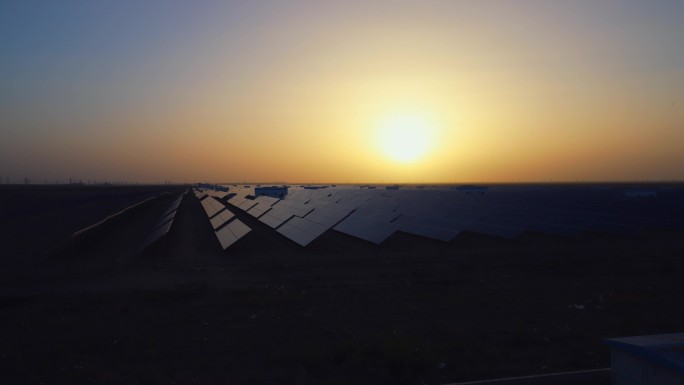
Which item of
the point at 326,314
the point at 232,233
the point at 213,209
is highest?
the point at 213,209

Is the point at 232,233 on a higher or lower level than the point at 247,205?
lower

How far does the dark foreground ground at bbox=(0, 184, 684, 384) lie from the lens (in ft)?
26.5

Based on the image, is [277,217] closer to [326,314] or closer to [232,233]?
[232,233]

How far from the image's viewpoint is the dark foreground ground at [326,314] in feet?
26.5

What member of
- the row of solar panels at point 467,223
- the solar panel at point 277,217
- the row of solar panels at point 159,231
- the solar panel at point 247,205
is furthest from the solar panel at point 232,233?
the solar panel at point 247,205

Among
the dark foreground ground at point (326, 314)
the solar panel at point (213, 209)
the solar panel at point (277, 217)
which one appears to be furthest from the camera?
the solar panel at point (213, 209)

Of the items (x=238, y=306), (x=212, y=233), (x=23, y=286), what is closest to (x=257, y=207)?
(x=212, y=233)

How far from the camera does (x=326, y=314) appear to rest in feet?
37.1

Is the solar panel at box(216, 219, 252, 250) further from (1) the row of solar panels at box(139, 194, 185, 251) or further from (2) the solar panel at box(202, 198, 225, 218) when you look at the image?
(2) the solar panel at box(202, 198, 225, 218)

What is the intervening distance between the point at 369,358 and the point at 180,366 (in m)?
3.15

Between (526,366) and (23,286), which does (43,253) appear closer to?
(23,286)

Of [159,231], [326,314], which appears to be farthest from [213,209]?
[326,314]

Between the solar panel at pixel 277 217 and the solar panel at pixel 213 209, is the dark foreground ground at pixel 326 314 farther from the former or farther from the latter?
the solar panel at pixel 213 209

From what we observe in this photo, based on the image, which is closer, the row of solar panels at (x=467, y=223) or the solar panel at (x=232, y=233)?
the solar panel at (x=232, y=233)
